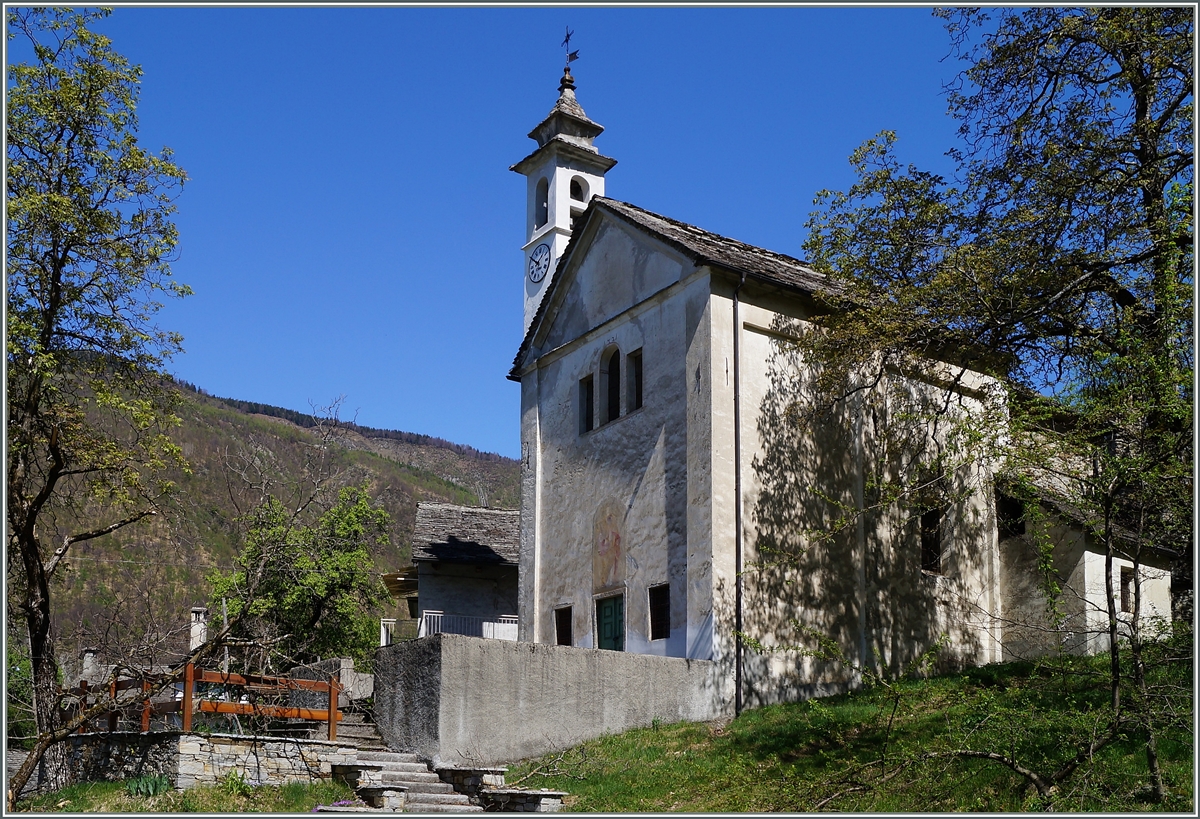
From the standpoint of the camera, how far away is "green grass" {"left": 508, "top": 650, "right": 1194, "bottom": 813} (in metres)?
12.1

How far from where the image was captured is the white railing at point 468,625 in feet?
107

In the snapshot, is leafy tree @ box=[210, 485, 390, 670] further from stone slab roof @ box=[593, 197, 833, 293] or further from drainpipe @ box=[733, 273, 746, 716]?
drainpipe @ box=[733, 273, 746, 716]

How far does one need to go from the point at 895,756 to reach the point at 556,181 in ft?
96.6

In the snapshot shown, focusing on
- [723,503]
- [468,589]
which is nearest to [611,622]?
[723,503]

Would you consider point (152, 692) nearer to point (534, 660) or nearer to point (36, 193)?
point (534, 660)

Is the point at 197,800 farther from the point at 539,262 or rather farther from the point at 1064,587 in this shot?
the point at 539,262

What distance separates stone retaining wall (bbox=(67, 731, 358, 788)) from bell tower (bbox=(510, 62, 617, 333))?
2419 cm

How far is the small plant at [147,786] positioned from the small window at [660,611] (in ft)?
30.1

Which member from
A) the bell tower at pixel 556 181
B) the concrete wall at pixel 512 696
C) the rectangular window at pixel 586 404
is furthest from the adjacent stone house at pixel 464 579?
the concrete wall at pixel 512 696

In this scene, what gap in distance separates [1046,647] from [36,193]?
Result: 1855 cm

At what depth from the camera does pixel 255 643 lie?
1472cm

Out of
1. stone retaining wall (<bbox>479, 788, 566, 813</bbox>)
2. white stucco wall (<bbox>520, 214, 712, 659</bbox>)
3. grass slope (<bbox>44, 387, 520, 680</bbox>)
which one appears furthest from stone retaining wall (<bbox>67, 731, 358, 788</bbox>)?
white stucco wall (<bbox>520, 214, 712, 659</bbox>)

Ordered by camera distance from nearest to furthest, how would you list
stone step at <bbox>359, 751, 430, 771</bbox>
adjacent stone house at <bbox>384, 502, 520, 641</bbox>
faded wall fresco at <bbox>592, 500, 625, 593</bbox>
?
stone step at <bbox>359, 751, 430, 771</bbox>, faded wall fresco at <bbox>592, 500, 625, 593</bbox>, adjacent stone house at <bbox>384, 502, 520, 641</bbox>

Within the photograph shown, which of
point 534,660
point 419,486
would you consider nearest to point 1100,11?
point 534,660
